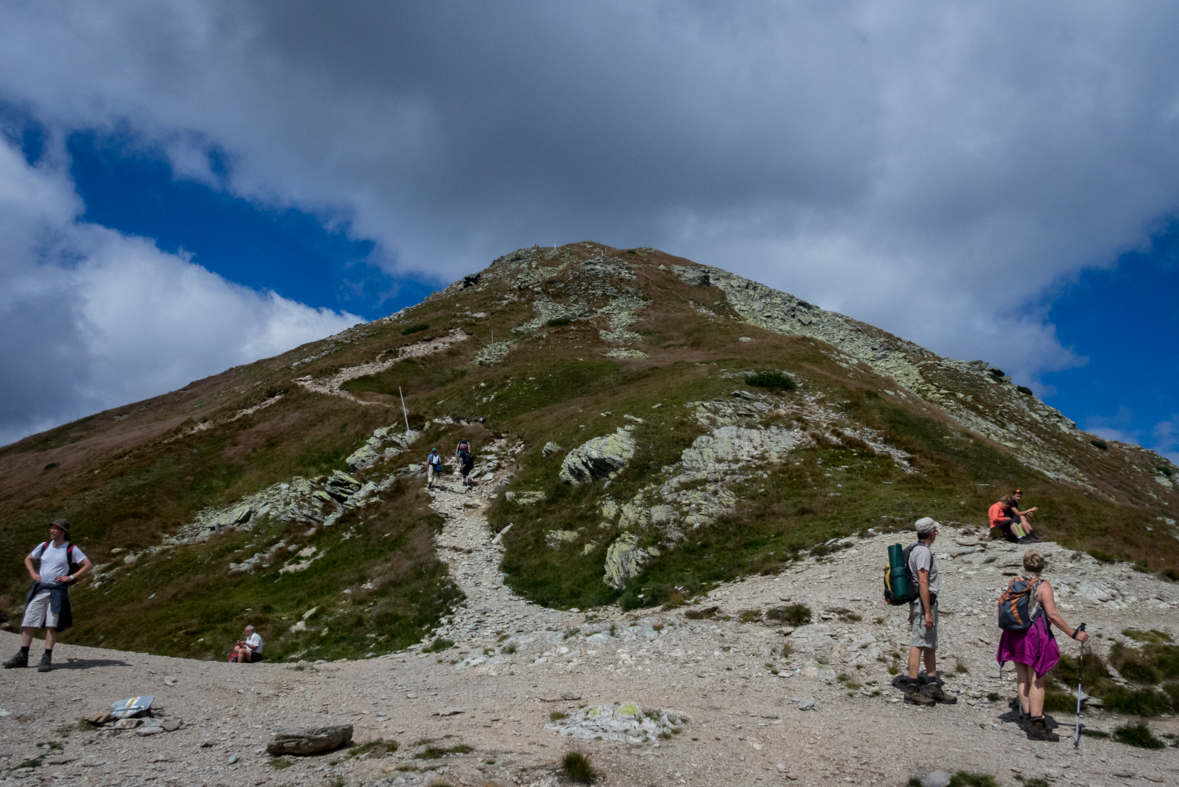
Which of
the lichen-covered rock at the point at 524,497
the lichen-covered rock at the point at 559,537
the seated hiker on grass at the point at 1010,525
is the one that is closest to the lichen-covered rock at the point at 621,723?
the seated hiker on grass at the point at 1010,525

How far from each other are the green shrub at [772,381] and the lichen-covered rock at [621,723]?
30917 millimetres

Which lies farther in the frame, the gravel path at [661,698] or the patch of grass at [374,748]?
the patch of grass at [374,748]

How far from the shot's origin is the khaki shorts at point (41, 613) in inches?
453

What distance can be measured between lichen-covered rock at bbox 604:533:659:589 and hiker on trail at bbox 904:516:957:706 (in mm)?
10950

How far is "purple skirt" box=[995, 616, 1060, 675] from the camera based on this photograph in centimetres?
892

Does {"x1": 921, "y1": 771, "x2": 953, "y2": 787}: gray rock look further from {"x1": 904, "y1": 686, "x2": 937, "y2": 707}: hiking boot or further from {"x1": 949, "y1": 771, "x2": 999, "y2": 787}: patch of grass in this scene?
{"x1": 904, "y1": 686, "x2": 937, "y2": 707}: hiking boot

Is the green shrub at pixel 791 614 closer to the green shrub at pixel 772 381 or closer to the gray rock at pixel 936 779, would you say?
the gray rock at pixel 936 779

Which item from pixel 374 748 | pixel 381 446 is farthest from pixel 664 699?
pixel 381 446

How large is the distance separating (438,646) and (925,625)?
14.5m

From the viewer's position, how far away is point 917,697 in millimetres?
10195

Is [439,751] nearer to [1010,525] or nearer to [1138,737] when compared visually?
[1138,737]

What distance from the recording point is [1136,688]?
986cm

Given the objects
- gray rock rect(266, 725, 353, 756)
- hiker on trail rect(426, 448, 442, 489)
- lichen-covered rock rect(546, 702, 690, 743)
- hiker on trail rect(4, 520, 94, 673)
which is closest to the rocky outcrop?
hiker on trail rect(426, 448, 442, 489)

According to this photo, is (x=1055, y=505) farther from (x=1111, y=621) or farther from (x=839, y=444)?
(x=1111, y=621)
